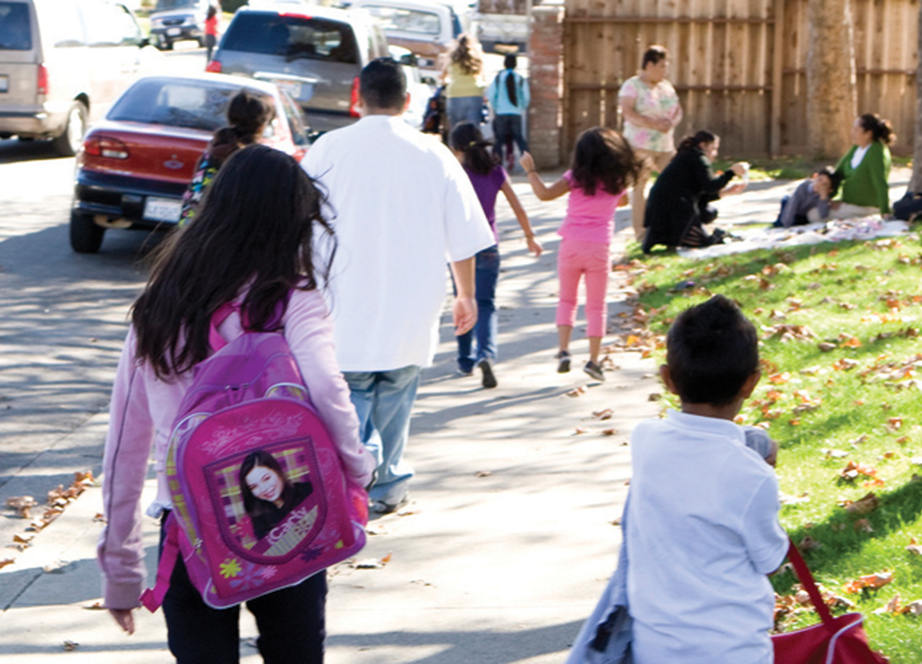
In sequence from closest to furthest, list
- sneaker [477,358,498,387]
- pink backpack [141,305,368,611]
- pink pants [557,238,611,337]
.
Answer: pink backpack [141,305,368,611], pink pants [557,238,611,337], sneaker [477,358,498,387]

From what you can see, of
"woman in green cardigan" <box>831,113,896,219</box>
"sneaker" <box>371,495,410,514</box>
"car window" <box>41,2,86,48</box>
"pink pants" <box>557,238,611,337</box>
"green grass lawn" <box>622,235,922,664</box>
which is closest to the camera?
"green grass lawn" <box>622,235,922,664</box>

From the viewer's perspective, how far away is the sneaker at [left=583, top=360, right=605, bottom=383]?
8.02 metres

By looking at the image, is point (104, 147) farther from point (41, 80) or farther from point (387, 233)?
point (41, 80)

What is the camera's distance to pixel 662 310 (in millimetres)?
9898

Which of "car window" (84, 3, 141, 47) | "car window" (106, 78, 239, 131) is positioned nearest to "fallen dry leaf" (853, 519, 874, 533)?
"car window" (106, 78, 239, 131)

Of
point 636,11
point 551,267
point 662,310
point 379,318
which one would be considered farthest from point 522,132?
point 379,318

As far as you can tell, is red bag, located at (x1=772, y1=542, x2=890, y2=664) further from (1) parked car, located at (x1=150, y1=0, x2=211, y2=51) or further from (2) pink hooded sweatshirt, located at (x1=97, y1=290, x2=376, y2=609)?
(1) parked car, located at (x1=150, y1=0, x2=211, y2=51)

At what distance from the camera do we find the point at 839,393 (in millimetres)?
7203

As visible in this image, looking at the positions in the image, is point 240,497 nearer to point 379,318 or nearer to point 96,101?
point 379,318

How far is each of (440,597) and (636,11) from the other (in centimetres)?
1504

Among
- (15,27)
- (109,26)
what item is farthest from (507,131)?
(15,27)

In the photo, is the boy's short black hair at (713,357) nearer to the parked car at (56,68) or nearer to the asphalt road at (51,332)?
the asphalt road at (51,332)

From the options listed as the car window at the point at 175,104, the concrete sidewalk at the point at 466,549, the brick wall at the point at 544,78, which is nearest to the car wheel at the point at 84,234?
the car window at the point at 175,104

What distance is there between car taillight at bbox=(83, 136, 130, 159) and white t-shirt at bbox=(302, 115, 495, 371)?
20.3ft
